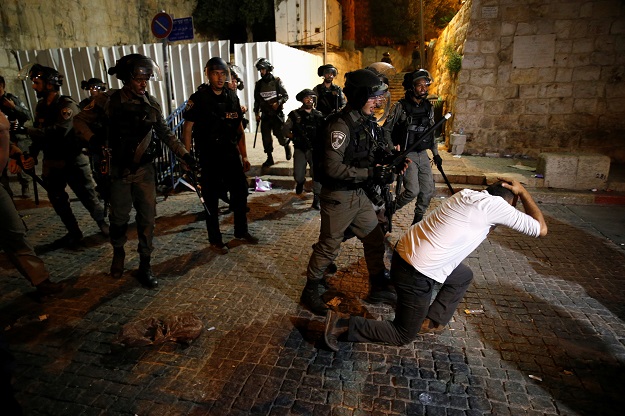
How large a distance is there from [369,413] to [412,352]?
743 mm

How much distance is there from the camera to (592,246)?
4.95 meters

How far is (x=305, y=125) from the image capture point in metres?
6.41

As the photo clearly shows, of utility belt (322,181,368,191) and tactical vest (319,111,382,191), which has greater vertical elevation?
tactical vest (319,111,382,191)

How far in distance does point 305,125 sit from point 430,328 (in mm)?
4210

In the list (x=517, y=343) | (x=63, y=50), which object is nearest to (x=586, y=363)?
(x=517, y=343)

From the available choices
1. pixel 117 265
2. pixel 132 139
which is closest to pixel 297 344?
pixel 117 265

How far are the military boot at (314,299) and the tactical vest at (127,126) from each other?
2.20 metres

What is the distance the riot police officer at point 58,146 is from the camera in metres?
4.53

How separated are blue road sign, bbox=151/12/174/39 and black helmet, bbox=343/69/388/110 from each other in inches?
232

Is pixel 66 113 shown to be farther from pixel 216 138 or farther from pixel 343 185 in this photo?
pixel 343 185

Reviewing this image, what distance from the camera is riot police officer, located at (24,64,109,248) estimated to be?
453 centimetres

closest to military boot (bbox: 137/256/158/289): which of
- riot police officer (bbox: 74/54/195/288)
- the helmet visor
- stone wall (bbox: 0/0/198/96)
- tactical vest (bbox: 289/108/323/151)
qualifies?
riot police officer (bbox: 74/54/195/288)

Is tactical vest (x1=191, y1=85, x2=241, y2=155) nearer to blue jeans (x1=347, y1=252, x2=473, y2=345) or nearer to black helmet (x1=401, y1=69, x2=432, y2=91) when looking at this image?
black helmet (x1=401, y1=69, x2=432, y2=91)

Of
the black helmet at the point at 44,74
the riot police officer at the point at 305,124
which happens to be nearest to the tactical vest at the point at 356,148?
the riot police officer at the point at 305,124
